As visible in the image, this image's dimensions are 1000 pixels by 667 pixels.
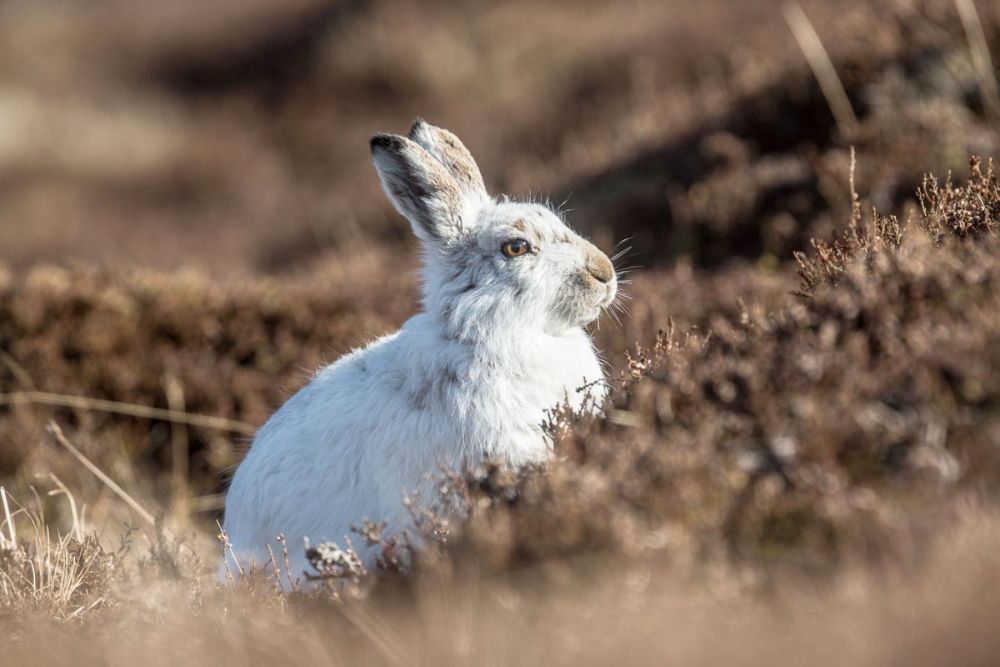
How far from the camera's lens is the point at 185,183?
22312 mm

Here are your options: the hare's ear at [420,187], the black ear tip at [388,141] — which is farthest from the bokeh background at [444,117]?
the black ear tip at [388,141]

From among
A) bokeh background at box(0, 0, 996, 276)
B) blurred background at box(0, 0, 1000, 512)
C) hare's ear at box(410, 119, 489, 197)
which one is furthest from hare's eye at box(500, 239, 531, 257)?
bokeh background at box(0, 0, 996, 276)

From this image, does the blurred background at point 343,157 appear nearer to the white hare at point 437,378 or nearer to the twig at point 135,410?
the twig at point 135,410

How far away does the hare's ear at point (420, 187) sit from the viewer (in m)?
5.26

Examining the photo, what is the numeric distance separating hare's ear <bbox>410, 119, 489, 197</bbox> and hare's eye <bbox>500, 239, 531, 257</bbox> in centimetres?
49

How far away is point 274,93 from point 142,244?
18.5 ft

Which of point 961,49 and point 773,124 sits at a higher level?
point 961,49

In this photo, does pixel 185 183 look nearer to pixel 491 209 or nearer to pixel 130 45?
pixel 130 45

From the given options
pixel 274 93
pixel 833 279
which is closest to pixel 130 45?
pixel 274 93

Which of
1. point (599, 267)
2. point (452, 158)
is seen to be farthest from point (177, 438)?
point (599, 267)

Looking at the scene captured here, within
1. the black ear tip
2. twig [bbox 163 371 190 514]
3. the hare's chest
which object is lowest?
twig [bbox 163 371 190 514]

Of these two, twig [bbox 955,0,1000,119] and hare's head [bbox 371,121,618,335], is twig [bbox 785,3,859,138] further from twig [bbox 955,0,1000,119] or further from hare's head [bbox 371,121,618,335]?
hare's head [bbox 371,121,618,335]

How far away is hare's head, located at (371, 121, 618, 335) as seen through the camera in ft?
17.4

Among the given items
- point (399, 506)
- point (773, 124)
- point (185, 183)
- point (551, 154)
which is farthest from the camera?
point (185, 183)
